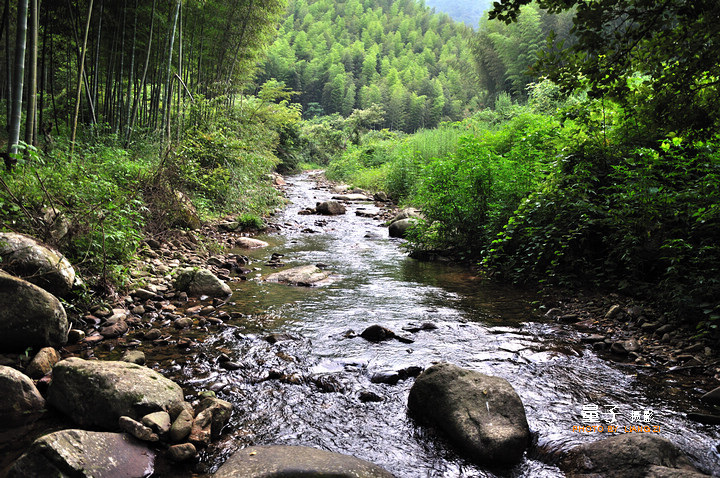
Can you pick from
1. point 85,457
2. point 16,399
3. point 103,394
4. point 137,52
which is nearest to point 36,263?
point 16,399

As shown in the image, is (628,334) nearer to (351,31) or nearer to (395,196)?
(395,196)

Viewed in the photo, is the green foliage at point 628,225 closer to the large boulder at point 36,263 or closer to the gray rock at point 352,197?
the large boulder at point 36,263

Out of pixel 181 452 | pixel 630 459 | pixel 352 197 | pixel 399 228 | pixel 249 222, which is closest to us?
pixel 630 459

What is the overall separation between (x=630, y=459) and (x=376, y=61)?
3804 inches

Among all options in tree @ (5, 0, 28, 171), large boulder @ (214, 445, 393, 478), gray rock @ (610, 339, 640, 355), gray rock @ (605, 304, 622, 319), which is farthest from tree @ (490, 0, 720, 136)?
tree @ (5, 0, 28, 171)

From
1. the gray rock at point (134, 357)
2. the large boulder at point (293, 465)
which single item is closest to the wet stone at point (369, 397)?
the large boulder at point (293, 465)

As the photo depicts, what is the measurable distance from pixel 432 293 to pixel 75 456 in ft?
14.3

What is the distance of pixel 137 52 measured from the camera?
1177cm

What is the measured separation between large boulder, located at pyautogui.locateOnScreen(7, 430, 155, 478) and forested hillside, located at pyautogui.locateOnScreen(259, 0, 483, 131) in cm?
4098

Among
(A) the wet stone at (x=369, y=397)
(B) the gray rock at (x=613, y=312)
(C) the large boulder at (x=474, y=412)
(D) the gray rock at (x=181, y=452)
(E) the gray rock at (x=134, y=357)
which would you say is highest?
(B) the gray rock at (x=613, y=312)

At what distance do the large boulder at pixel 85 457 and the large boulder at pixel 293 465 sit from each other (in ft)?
1.55

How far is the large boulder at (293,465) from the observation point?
2066mm

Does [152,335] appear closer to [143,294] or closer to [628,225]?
[143,294]

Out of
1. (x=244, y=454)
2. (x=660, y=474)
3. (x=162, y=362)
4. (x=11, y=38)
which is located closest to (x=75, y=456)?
(x=244, y=454)
